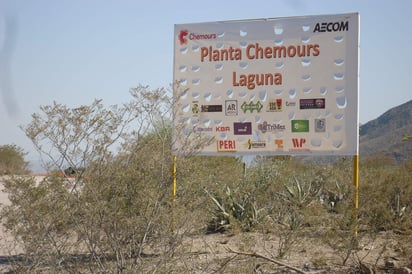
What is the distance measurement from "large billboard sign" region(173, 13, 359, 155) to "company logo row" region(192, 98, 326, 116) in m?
0.02

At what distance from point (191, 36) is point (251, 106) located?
62.6 inches

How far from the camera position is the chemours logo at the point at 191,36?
11695mm

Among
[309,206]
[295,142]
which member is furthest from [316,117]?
[309,206]

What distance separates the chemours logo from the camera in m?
11.7

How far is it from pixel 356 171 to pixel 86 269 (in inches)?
190

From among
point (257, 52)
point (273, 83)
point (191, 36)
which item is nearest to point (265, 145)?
point (273, 83)

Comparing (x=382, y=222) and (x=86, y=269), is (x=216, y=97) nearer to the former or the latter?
(x=382, y=222)

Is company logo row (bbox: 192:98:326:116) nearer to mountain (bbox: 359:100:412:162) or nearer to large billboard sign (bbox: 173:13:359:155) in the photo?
large billboard sign (bbox: 173:13:359:155)

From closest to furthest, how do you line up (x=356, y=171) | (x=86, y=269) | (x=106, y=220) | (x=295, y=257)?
1. (x=106, y=220)
2. (x=86, y=269)
3. (x=295, y=257)
4. (x=356, y=171)

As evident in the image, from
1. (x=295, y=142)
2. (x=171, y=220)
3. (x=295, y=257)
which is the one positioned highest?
(x=295, y=142)

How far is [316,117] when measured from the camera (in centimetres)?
1113

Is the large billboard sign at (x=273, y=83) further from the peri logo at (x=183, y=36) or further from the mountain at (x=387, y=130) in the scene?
the mountain at (x=387, y=130)

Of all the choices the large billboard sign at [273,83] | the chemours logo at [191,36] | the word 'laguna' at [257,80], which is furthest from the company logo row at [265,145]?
the chemours logo at [191,36]

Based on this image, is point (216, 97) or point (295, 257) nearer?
point (295, 257)
